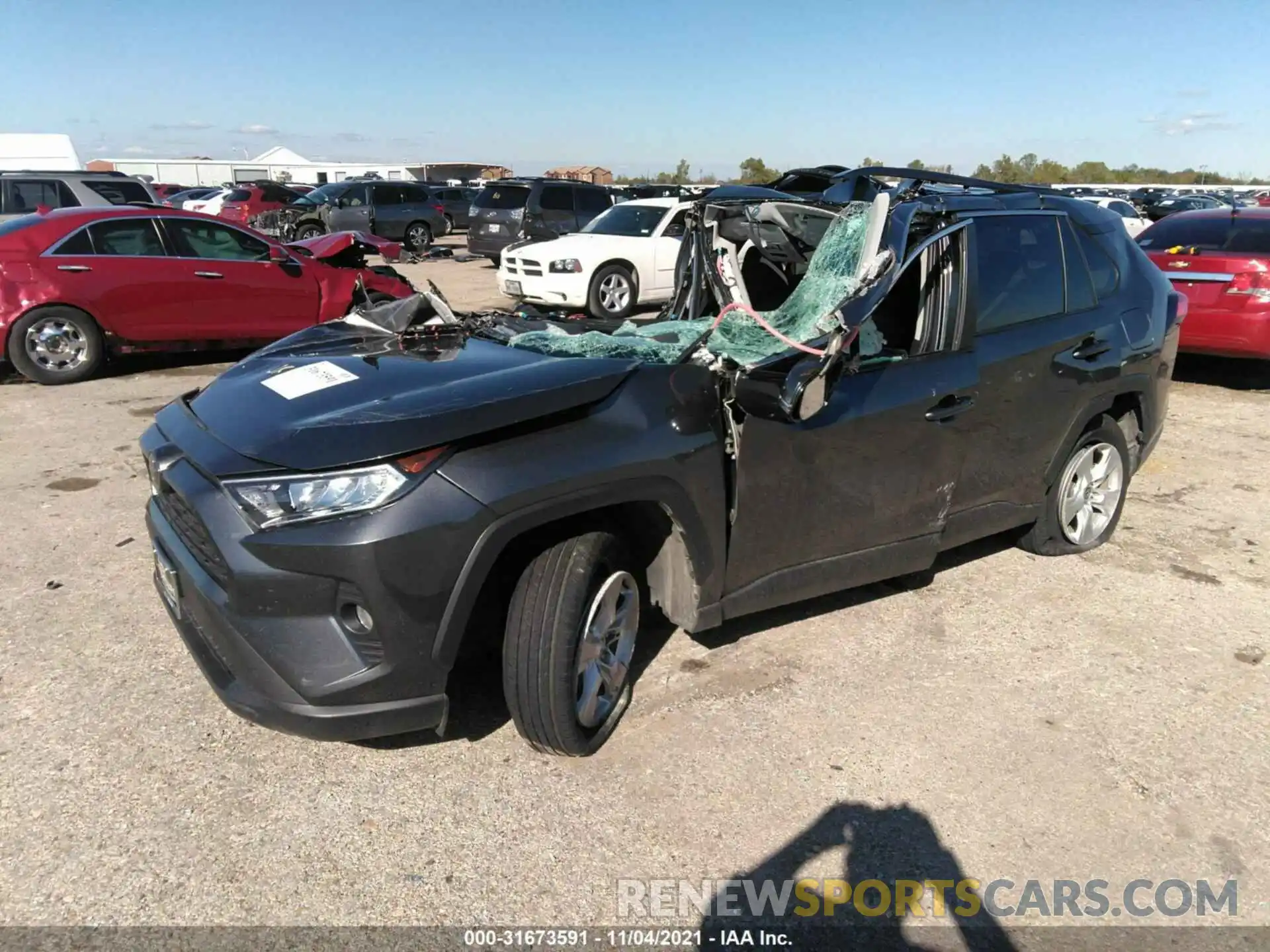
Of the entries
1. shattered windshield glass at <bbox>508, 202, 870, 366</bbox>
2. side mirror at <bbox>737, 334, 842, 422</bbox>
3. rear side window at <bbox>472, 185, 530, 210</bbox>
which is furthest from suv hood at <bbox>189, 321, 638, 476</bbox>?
rear side window at <bbox>472, 185, 530, 210</bbox>

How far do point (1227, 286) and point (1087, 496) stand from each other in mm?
4722

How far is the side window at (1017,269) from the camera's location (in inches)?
152

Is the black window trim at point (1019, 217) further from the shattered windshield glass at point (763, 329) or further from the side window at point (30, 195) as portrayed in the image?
the side window at point (30, 195)

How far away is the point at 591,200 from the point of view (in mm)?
18500

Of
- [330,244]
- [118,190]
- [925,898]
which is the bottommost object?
[925,898]

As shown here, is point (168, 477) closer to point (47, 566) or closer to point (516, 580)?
point (516, 580)

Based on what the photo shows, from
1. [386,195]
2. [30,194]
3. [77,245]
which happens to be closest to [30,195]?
[30,194]

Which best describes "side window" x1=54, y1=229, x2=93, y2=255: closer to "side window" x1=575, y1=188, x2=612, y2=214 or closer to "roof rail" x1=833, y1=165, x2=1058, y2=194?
"roof rail" x1=833, y1=165, x2=1058, y2=194

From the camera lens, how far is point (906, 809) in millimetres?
2824

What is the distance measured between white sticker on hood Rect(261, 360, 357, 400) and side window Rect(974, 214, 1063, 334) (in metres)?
2.58

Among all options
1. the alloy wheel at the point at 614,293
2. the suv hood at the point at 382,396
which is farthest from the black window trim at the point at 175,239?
the suv hood at the point at 382,396

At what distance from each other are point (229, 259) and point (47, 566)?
5.34 meters

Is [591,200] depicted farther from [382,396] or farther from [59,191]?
[382,396]

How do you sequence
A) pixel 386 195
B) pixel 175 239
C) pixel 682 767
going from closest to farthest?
pixel 682 767 < pixel 175 239 < pixel 386 195
